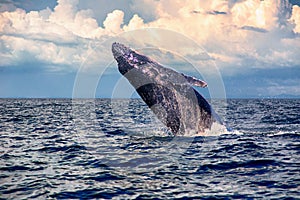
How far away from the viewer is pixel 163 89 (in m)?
13.5

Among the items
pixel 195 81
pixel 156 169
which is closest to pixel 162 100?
pixel 195 81

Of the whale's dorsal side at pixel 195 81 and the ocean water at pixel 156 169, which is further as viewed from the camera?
the whale's dorsal side at pixel 195 81

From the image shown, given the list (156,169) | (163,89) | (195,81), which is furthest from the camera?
(163,89)

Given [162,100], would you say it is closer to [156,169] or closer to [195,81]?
[195,81]

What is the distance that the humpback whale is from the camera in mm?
13375

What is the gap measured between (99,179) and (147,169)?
147 cm

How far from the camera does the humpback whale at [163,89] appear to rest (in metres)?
13.4

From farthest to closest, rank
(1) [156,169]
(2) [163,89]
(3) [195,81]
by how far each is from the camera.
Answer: (2) [163,89]
(3) [195,81]
(1) [156,169]

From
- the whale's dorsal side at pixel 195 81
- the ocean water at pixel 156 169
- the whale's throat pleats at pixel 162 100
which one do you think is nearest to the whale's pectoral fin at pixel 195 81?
the whale's dorsal side at pixel 195 81

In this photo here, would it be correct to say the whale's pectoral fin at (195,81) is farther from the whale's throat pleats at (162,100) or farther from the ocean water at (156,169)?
the ocean water at (156,169)

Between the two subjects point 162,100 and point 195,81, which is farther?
point 162,100

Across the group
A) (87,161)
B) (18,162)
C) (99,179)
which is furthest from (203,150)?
(18,162)

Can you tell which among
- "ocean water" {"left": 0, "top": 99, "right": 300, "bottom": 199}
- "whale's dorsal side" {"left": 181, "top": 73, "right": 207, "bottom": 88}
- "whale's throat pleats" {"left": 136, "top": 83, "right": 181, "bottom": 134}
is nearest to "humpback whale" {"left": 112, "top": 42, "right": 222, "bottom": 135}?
"whale's throat pleats" {"left": 136, "top": 83, "right": 181, "bottom": 134}

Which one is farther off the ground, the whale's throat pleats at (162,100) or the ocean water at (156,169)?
the whale's throat pleats at (162,100)
